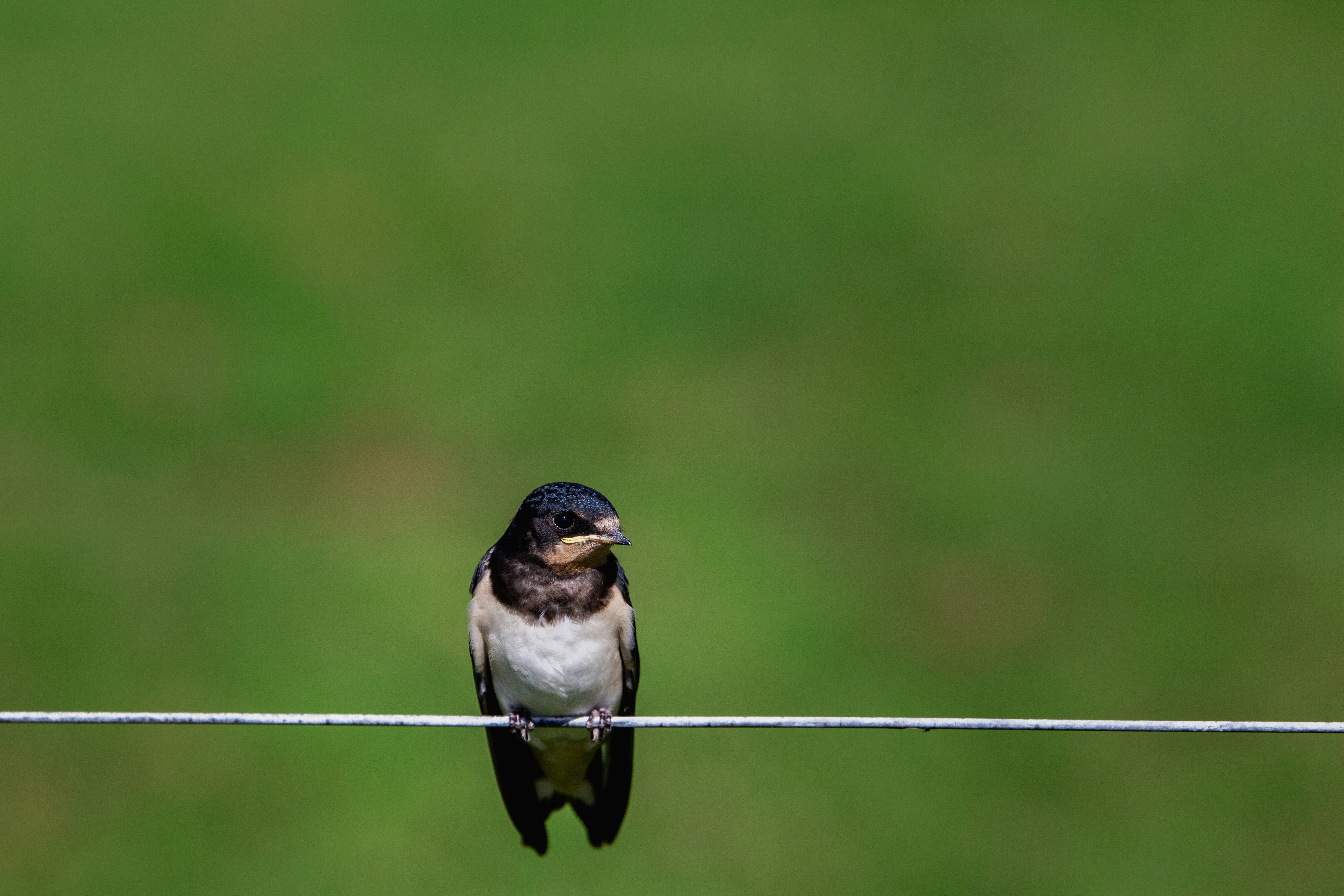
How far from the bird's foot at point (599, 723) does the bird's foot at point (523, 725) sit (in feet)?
0.72

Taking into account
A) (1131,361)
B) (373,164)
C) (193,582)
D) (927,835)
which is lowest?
(927,835)

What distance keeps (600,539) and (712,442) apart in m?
9.69

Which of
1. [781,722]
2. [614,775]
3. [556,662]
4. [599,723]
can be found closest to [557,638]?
[556,662]

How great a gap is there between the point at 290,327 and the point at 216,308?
33.3 inches

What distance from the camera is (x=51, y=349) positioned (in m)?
15.9

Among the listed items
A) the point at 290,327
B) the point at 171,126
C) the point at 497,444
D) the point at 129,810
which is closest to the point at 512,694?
the point at 129,810

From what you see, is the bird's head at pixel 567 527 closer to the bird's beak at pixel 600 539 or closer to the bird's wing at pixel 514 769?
the bird's beak at pixel 600 539

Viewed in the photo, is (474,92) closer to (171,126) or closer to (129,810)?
(171,126)

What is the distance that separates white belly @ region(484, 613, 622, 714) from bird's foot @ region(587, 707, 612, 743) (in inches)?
1.3

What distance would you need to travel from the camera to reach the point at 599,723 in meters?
5.88

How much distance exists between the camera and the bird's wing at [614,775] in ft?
20.5

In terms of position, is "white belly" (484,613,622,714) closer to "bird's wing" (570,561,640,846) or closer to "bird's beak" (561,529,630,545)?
"bird's wing" (570,561,640,846)

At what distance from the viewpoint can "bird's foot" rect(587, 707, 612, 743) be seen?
19.2 feet

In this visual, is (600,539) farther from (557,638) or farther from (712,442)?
(712,442)
